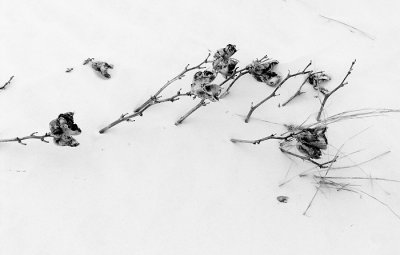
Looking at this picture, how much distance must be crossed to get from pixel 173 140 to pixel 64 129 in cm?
53

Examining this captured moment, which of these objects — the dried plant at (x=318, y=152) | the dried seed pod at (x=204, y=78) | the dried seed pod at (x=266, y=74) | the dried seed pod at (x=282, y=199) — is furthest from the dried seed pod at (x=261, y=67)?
the dried seed pod at (x=282, y=199)

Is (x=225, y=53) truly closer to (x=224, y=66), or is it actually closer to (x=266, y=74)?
(x=224, y=66)

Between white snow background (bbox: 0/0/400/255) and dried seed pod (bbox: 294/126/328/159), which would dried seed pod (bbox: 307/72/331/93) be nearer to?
white snow background (bbox: 0/0/400/255)

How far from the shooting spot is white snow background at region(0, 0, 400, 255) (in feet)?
5.79

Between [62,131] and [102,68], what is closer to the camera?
[62,131]

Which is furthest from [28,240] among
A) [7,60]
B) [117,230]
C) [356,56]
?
[356,56]

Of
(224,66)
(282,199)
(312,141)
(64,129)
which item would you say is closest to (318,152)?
(312,141)

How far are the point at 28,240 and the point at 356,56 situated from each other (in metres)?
2.09

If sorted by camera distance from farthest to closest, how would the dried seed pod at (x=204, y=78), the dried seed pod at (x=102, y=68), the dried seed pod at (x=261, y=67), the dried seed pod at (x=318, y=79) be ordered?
the dried seed pod at (x=318, y=79) < the dried seed pod at (x=261, y=67) < the dried seed pod at (x=102, y=68) < the dried seed pod at (x=204, y=78)

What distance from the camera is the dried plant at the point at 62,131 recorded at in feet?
5.56

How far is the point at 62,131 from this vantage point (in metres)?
1.73

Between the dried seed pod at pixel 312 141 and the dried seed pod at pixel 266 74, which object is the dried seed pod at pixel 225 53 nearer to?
the dried seed pod at pixel 266 74

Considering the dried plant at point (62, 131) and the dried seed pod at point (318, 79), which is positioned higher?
the dried seed pod at point (318, 79)

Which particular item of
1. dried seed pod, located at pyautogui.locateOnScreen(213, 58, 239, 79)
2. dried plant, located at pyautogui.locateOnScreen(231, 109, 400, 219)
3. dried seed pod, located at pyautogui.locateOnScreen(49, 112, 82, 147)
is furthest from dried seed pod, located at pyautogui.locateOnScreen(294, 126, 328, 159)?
dried seed pod, located at pyautogui.locateOnScreen(49, 112, 82, 147)
